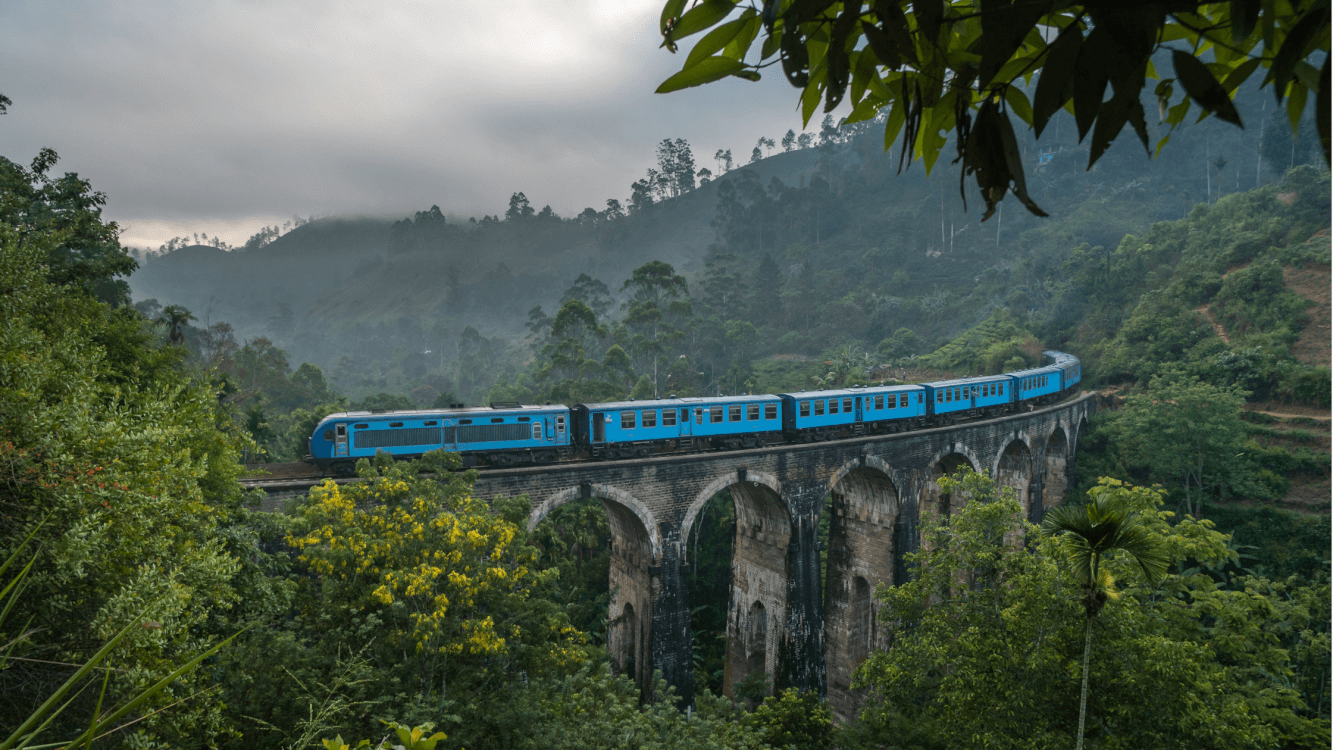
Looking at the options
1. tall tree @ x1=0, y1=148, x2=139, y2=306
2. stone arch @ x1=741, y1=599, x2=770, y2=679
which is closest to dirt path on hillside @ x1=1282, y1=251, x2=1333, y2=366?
stone arch @ x1=741, y1=599, x2=770, y2=679

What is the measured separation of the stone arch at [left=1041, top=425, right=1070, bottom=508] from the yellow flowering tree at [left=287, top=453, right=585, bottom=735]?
26.6 metres

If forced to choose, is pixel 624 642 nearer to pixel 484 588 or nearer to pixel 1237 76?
pixel 484 588

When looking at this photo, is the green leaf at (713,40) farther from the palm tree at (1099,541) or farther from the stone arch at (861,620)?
the stone arch at (861,620)

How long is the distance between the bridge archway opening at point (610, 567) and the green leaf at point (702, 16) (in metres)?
12.9

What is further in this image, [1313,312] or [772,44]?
[1313,312]

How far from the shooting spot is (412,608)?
29.8 feet

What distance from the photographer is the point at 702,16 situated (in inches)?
49.1

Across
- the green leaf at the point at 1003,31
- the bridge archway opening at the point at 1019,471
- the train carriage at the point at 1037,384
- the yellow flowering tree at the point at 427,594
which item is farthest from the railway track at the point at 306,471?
the green leaf at the point at 1003,31

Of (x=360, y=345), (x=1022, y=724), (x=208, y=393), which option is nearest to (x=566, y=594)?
(x=208, y=393)

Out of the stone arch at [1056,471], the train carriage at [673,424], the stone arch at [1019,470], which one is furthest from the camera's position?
the stone arch at [1056,471]

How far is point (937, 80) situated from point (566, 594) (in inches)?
955

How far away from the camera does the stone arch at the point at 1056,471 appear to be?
28500mm

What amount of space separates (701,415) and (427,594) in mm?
9829

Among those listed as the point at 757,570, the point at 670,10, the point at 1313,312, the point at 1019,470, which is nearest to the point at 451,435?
the point at 757,570
